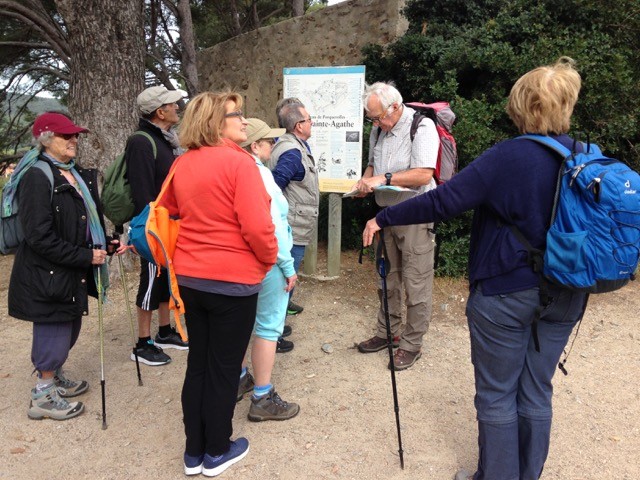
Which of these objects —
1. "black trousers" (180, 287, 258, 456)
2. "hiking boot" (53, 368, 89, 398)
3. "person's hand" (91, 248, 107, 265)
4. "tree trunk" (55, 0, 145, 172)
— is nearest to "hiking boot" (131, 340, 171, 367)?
"hiking boot" (53, 368, 89, 398)

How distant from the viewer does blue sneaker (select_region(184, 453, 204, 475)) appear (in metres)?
2.57

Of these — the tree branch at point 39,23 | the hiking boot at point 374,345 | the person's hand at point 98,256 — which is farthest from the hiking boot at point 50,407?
the tree branch at point 39,23

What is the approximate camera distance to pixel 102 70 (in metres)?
5.65

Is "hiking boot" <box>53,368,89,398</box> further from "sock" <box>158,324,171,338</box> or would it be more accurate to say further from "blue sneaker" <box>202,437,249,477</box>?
"blue sneaker" <box>202,437,249,477</box>

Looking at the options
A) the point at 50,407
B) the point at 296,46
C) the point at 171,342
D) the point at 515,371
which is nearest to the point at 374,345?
the point at 171,342

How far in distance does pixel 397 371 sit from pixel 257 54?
26.3 ft

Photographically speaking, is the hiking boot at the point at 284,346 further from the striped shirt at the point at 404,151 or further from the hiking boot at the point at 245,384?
the striped shirt at the point at 404,151

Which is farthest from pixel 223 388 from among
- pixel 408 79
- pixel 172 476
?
pixel 408 79

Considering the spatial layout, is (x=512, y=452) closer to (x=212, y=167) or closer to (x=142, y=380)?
(x=212, y=167)

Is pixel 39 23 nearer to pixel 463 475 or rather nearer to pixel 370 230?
pixel 370 230

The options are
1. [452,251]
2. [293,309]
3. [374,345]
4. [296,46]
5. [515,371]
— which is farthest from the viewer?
[296,46]

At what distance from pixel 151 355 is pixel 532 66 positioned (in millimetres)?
4841

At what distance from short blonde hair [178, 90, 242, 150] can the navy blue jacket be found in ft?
3.24

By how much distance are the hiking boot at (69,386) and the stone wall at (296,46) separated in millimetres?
6101
